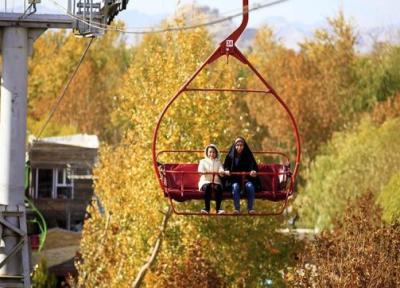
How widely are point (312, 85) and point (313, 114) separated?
3.26m

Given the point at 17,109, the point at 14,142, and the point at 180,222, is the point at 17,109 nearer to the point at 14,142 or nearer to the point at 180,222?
the point at 14,142

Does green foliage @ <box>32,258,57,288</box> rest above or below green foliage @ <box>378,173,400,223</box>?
below

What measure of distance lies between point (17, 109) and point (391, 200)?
909 inches

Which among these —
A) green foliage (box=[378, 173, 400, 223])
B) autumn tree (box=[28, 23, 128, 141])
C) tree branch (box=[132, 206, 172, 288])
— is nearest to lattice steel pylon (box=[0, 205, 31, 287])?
tree branch (box=[132, 206, 172, 288])

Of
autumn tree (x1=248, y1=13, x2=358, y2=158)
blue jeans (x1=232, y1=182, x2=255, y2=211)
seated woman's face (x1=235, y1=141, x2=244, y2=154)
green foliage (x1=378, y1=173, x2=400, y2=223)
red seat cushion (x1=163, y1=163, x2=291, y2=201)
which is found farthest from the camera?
autumn tree (x1=248, y1=13, x2=358, y2=158)

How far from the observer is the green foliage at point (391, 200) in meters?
49.8

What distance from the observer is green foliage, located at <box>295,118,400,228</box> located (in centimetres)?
6209

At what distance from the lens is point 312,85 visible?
86.9 metres

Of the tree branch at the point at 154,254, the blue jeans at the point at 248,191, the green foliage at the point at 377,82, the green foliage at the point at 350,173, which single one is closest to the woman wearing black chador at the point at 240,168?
the blue jeans at the point at 248,191

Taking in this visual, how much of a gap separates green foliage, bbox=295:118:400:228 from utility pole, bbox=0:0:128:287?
28700 millimetres

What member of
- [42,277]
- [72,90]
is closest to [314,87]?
[72,90]

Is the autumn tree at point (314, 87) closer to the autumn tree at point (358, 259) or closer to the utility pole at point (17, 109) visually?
the autumn tree at point (358, 259)

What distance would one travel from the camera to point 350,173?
64.2 metres

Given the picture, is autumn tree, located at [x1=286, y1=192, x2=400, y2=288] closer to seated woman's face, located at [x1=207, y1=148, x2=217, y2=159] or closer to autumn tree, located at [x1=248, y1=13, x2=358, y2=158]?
seated woman's face, located at [x1=207, y1=148, x2=217, y2=159]
